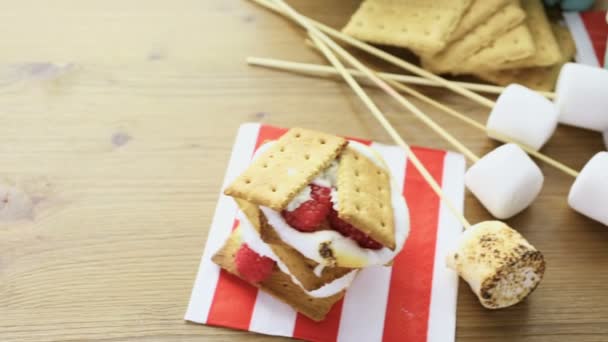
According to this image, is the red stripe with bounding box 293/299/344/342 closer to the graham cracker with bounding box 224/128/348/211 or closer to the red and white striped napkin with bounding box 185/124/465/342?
the red and white striped napkin with bounding box 185/124/465/342

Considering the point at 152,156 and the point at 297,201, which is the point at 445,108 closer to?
the point at 297,201

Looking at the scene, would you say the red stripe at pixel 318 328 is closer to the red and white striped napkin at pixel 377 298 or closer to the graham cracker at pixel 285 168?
the red and white striped napkin at pixel 377 298

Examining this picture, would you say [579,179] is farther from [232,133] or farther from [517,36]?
[232,133]

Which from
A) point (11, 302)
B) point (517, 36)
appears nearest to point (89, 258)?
point (11, 302)

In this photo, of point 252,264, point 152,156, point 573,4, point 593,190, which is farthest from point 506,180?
point 152,156

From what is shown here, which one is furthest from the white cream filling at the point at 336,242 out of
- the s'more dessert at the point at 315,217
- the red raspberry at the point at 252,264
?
the red raspberry at the point at 252,264

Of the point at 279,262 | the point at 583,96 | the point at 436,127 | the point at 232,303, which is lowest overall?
the point at 232,303
